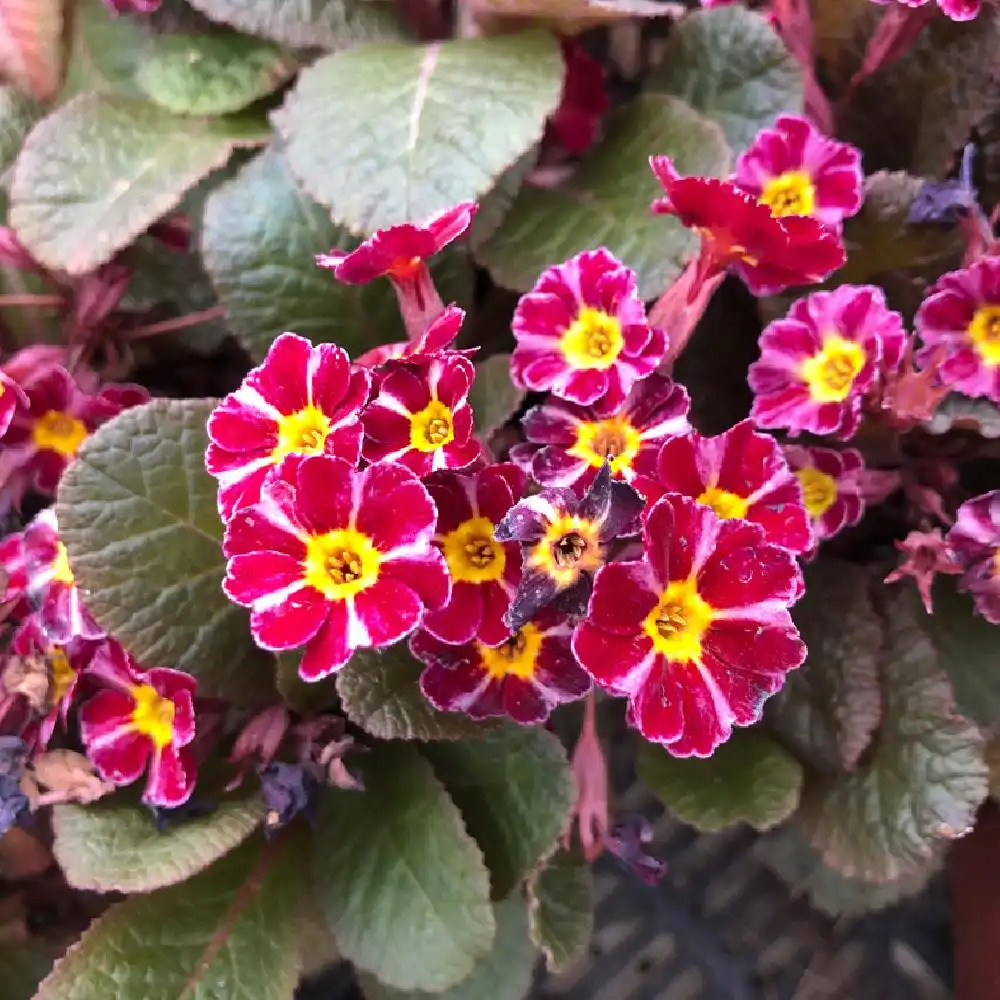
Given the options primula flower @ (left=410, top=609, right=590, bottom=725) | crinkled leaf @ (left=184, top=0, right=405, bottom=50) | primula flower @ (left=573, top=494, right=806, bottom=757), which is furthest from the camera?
crinkled leaf @ (left=184, top=0, right=405, bottom=50)

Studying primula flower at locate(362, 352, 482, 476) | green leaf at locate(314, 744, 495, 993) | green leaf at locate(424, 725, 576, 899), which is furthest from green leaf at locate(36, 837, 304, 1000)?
primula flower at locate(362, 352, 482, 476)

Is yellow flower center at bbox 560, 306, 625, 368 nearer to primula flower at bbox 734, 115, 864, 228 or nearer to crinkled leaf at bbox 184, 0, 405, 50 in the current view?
primula flower at bbox 734, 115, 864, 228

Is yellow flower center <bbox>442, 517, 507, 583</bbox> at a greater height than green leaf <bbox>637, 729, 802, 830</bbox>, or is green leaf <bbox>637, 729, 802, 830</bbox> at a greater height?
yellow flower center <bbox>442, 517, 507, 583</bbox>

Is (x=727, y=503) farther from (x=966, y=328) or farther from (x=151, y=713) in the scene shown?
(x=151, y=713)

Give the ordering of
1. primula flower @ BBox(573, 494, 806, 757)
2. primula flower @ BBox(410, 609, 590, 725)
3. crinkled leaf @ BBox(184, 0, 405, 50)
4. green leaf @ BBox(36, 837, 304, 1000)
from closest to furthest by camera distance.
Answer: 1. primula flower @ BBox(573, 494, 806, 757)
2. primula flower @ BBox(410, 609, 590, 725)
3. green leaf @ BBox(36, 837, 304, 1000)
4. crinkled leaf @ BBox(184, 0, 405, 50)

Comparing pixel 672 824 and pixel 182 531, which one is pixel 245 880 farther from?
pixel 672 824

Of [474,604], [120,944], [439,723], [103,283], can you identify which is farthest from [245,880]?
[103,283]

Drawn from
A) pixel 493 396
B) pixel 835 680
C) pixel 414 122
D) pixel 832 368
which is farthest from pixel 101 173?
pixel 835 680
